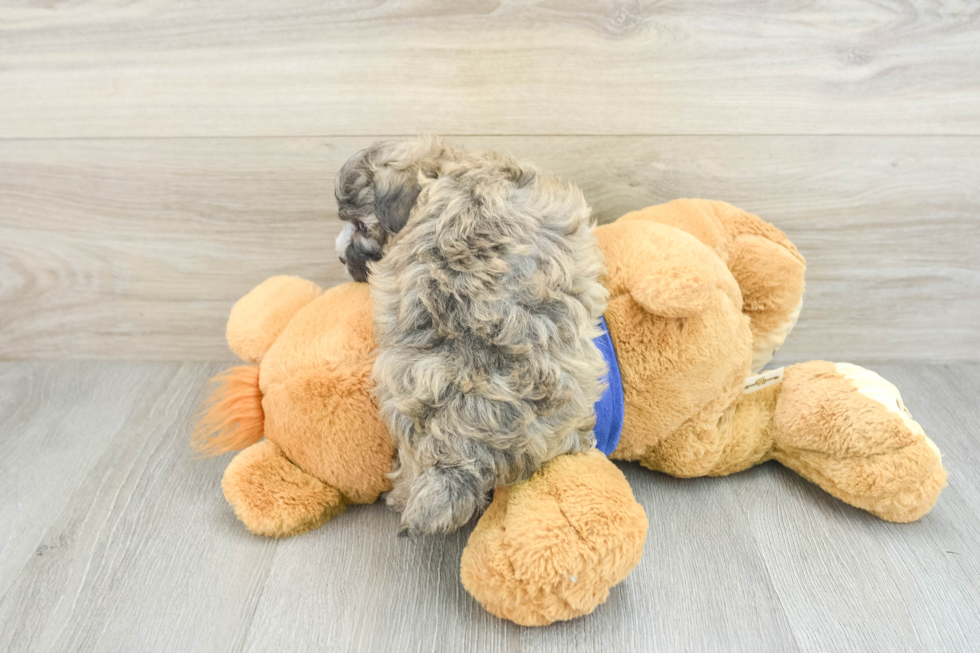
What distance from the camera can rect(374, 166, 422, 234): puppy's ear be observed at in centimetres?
67

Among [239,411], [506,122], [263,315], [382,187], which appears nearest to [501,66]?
[506,122]

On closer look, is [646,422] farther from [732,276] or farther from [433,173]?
[433,173]

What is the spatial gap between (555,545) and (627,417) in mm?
202

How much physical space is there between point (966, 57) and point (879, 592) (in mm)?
712

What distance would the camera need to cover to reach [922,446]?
30.6 inches

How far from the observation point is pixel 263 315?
0.86m

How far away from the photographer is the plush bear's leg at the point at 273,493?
0.79 meters

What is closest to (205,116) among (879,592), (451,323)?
(451,323)

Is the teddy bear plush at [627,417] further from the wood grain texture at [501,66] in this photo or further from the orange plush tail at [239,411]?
the wood grain texture at [501,66]

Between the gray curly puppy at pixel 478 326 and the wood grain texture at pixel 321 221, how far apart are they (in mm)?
335

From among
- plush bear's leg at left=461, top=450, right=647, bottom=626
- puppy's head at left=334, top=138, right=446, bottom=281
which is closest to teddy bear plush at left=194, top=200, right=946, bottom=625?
plush bear's leg at left=461, top=450, right=647, bottom=626

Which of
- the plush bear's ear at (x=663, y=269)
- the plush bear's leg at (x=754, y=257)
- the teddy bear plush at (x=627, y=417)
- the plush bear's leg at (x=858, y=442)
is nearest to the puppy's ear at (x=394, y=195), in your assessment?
the teddy bear plush at (x=627, y=417)

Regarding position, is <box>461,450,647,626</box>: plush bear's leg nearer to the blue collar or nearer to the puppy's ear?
the blue collar

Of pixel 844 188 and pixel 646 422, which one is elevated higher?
pixel 844 188
